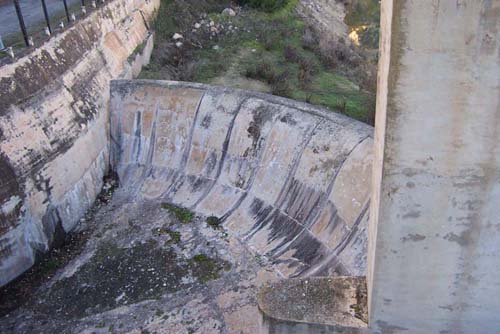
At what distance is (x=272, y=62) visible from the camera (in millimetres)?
19250

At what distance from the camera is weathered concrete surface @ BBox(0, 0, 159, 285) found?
10578 mm

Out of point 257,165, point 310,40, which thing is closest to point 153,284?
point 257,165

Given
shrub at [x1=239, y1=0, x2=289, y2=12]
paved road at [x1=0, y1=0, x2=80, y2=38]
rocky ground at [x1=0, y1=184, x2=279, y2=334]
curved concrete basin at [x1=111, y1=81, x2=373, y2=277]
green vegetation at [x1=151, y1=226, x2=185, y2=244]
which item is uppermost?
paved road at [x1=0, y1=0, x2=80, y2=38]

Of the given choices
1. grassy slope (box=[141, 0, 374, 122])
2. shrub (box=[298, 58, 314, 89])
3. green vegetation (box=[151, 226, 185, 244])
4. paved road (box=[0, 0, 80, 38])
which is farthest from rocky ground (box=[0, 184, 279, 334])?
shrub (box=[298, 58, 314, 89])

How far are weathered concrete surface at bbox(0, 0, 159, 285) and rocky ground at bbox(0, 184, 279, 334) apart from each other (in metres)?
0.96

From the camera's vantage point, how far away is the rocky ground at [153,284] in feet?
31.0

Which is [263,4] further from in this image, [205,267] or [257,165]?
[205,267]

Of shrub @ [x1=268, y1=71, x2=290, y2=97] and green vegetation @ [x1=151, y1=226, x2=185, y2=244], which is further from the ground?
shrub @ [x1=268, y1=71, x2=290, y2=97]

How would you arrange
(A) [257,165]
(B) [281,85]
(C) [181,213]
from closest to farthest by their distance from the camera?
1. (A) [257,165]
2. (C) [181,213]
3. (B) [281,85]

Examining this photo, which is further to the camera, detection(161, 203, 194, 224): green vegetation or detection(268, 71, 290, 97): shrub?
detection(268, 71, 290, 97): shrub

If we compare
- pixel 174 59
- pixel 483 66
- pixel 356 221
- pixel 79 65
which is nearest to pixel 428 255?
pixel 483 66

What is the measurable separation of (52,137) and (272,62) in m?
9.81

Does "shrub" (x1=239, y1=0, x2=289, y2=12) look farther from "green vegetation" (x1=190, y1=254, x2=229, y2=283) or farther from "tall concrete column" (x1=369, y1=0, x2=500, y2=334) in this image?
"tall concrete column" (x1=369, y1=0, x2=500, y2=334)

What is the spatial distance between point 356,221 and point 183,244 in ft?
13.2
